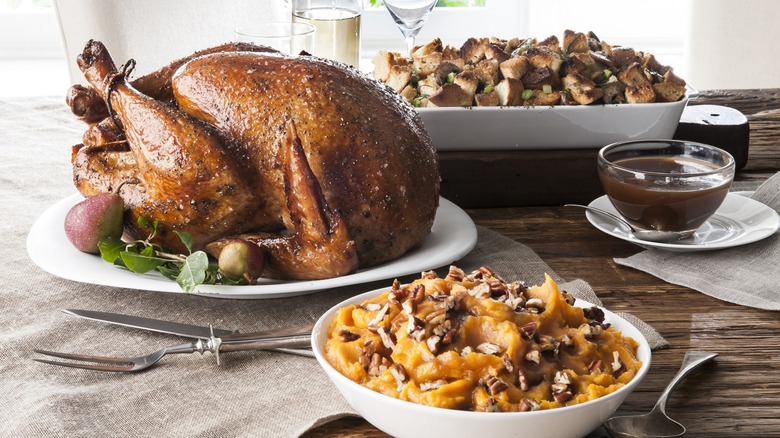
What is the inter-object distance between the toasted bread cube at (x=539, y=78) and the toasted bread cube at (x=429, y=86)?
7.6 inches

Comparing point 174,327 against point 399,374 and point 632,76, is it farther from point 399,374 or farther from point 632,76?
point 632,76

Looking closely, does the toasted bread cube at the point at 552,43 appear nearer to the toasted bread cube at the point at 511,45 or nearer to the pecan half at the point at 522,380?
the toasted bread cube at the point at 511,45

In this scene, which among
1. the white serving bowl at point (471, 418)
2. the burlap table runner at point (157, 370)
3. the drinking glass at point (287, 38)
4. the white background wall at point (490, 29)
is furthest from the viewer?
the white background wall at point (490, 29)

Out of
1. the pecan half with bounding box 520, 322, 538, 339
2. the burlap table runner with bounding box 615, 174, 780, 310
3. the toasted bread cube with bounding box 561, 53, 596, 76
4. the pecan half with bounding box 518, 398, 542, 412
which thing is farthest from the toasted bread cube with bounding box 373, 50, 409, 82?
the pecan half with bounding box 518, 398, 542, 412

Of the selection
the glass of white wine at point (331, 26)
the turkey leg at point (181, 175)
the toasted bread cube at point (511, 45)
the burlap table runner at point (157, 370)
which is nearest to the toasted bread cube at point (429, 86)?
the toasted bread cube at point (511, 45)

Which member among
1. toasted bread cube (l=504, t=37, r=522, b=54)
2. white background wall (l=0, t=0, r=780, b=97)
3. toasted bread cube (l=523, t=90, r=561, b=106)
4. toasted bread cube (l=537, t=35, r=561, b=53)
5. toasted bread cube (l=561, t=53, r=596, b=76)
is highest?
toasted bread cube (l=537, t=35, r=561, b=53)

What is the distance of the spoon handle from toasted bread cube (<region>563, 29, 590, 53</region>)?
97 centimetres

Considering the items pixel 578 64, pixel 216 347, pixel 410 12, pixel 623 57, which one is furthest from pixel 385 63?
pixel 216 347

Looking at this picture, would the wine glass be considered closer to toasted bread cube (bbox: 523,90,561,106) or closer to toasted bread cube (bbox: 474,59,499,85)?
toasted bread cube (bbox: 474,59,499,85)

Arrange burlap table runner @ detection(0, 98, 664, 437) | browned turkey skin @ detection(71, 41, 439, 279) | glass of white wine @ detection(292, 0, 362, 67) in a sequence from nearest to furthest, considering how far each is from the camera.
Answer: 1. burlap table runner @ detection(0, 98, 664, 437)
2. browned turkey skin @ detection(71, 41, 439, 279)
3. glass of white wine @ detection(292, 0, 362, 67)

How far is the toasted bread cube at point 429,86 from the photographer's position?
Result: 2052mm

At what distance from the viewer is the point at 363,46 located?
658 centimetres

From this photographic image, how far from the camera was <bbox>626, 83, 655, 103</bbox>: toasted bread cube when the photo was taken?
2.04 meters

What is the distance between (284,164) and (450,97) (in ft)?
1.76
